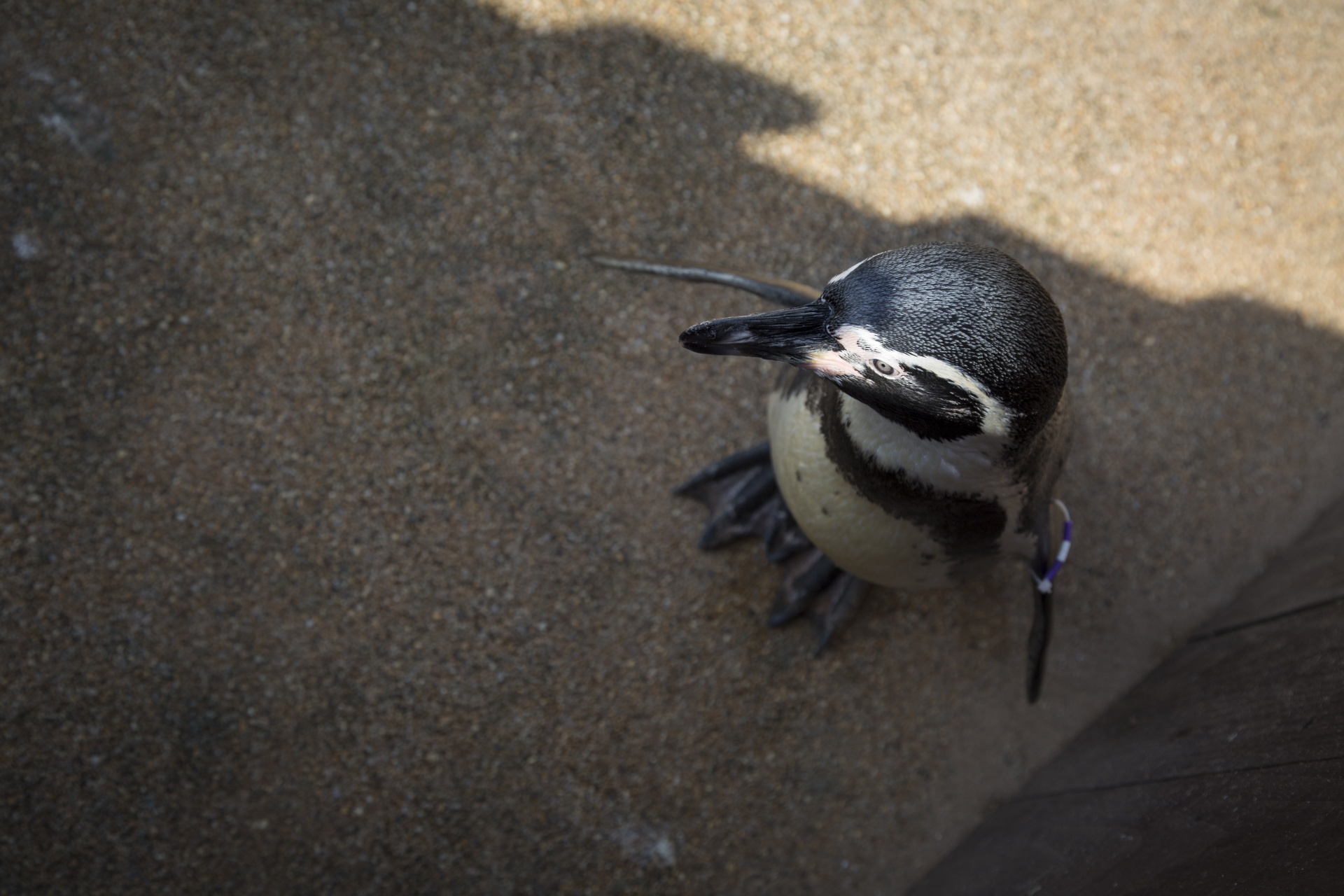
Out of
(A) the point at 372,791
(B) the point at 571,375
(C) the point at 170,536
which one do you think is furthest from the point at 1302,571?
(C) the point at 170,536

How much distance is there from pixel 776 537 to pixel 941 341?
2.76ft

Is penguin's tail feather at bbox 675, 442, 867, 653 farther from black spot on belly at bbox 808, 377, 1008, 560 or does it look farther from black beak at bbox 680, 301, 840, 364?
black beak at bbox 680, 301, 840, 364

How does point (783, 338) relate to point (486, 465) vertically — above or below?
above

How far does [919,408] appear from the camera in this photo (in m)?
0.84

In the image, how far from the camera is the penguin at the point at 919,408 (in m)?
0.80

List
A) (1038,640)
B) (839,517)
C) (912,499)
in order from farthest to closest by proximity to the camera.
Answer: (1038,640) < (839,517) < (912,499)

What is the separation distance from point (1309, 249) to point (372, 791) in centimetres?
231

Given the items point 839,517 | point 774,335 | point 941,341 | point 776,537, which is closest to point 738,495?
point 776,537

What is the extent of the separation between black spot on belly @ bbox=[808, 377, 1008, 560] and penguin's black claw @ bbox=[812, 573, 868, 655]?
→ 479 millimetres

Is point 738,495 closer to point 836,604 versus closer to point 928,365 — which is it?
point 836,604

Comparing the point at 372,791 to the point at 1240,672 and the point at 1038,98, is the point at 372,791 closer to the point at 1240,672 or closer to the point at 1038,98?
the point at 1240,672

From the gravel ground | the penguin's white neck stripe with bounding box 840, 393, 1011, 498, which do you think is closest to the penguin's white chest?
the penguin's white neck stripe with bounding box 840, 393, 1011, 498

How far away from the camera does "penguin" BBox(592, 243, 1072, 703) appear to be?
80 cm

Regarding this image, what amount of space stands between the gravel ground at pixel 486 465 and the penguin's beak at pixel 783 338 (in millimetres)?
718
